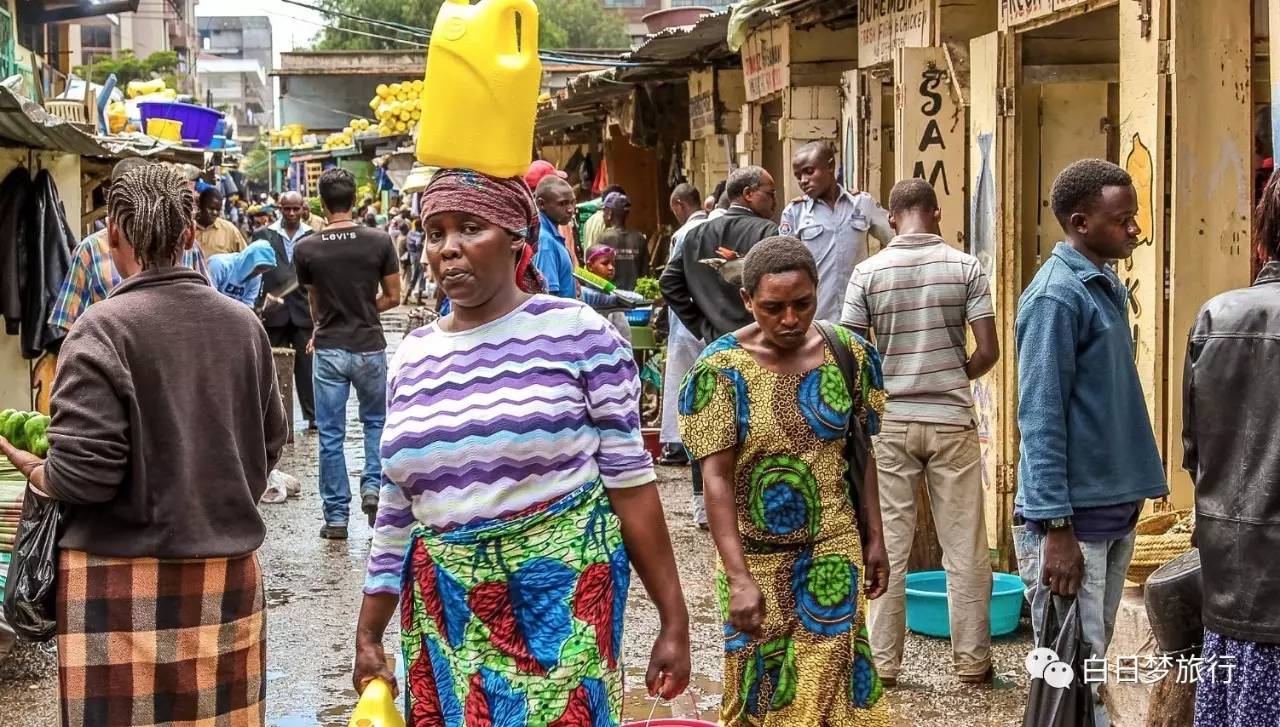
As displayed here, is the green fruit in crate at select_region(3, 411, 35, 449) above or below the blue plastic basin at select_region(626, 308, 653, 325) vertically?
below

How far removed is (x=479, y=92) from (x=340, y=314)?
5900 mm

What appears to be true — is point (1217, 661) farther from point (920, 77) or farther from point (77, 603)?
point (920, 77)

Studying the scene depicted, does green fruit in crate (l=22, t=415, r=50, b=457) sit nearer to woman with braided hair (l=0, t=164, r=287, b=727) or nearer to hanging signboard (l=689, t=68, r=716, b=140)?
woman with braided hair (l=0, t=164, r=287, b=727)

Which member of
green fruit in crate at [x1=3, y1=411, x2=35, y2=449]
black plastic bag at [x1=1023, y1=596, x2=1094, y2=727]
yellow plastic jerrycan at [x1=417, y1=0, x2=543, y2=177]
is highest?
yellow plastic jerrycan at [x1=417, y1=0, x2=543, y2=177]

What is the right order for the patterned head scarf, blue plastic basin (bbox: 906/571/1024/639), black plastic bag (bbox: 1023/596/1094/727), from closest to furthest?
the patterned head scarf → black plastic bag (bbox: 1023/596/1094/727) → blue plastic basin (bbox: 906/571/1024/639)

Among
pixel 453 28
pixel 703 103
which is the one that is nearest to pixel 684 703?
pixel 453 28

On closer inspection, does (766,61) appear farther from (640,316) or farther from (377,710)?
(377,710)

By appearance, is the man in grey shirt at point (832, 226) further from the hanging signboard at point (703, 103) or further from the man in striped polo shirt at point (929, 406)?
A: the hanging signboard at point (703, 103)

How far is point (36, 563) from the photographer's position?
13.1ft

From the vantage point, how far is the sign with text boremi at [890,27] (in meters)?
8.99

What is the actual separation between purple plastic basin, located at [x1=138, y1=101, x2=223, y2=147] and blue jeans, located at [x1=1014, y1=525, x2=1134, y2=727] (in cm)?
1556

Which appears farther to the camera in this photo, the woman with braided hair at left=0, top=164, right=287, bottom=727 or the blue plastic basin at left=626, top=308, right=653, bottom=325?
the blue plastic basin at left=626, top=308, right=653, bottom=325

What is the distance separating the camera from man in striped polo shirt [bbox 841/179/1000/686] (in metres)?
6.20

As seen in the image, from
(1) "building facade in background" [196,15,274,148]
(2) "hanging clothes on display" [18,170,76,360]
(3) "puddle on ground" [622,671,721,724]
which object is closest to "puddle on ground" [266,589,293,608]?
(3) "puddle on ground" [622,671,721,724]
